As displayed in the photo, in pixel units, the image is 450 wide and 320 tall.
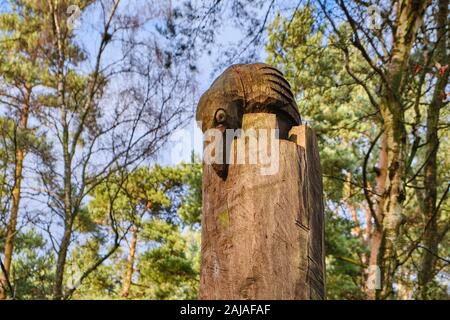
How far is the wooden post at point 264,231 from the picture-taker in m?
1.63

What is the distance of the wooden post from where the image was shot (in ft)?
5.35

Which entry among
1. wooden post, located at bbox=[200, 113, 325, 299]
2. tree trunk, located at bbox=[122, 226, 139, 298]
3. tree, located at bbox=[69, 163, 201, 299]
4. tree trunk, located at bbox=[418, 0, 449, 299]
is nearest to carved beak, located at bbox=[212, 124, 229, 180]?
wooden post, located at bbox=[200, 113, 325, 299]

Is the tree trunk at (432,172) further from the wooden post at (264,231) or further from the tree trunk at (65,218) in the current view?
the wooden post at (264,231)

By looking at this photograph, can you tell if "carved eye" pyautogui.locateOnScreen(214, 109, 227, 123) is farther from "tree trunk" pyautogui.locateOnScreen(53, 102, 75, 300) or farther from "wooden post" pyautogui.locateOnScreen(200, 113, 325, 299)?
"tree trunk" pyautogui.locateOnScreen(53, 102, 75, 300)

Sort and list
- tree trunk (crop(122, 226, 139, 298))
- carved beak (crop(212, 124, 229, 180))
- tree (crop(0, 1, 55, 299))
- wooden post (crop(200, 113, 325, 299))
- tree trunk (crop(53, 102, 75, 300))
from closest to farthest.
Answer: wooden post (crop(200, 113, 325, 299))
carved beak (crop(212, 124, 229, 180))
tree trunk (crop(53, 102, 75, 300))
tree (crop(0, 1, 55, 299))
tree trunk (crop(122, 226, 139, 298))

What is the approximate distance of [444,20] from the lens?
5.48 meters

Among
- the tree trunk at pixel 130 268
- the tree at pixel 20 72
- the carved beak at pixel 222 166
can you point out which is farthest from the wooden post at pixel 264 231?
the tree trunk at pixel 130 268

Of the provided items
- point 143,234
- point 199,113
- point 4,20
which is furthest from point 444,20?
point 143,234
